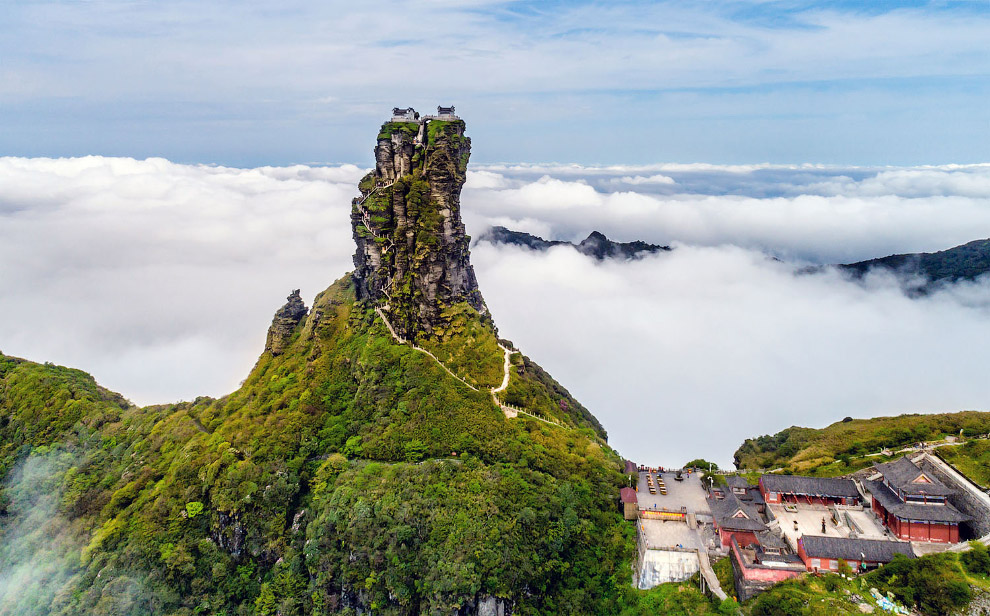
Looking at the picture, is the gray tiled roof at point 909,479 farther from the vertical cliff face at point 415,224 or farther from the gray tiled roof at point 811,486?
the vertical cliff face at point 415,224

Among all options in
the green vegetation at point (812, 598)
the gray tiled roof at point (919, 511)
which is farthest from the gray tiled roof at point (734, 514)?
the gray tiled roof at point (919, 511)

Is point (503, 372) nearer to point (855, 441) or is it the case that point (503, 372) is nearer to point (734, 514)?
point (734, 514)

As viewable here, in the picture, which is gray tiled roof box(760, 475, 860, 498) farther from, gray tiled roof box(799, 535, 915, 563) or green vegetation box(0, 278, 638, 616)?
green vegetation box(0, 278, 638, 616)

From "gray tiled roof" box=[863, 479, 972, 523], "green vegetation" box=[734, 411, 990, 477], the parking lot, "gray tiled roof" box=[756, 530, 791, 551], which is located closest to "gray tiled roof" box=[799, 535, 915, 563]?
"gray tiled roof" box=[756, 530, 791, 551]

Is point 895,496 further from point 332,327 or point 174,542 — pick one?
point 174,542

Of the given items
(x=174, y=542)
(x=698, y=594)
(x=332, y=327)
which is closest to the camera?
(x=698, y=594)

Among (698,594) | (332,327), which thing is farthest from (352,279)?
(698,594)

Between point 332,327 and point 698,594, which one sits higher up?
point 332,327
